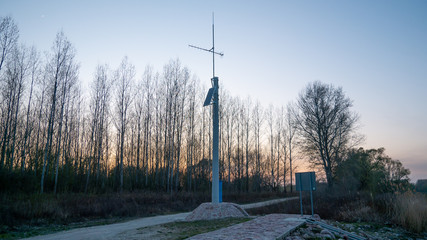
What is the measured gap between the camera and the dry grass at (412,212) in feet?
33.4

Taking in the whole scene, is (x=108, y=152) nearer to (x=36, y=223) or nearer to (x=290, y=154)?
(x=36, y=223)

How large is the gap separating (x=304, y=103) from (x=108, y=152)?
26.3m

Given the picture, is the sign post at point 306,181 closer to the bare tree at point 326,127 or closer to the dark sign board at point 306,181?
the dark sign board at point 306,181

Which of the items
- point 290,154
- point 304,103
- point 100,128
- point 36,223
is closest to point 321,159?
point 304,103

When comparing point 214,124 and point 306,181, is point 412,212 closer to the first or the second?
point 306,181

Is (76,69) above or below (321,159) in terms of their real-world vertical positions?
above

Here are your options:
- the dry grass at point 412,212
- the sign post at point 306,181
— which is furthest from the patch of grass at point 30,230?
the dry grass at point 412,212

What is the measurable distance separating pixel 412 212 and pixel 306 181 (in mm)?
4282

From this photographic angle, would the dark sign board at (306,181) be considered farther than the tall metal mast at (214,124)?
No

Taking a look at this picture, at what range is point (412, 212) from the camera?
10.6m

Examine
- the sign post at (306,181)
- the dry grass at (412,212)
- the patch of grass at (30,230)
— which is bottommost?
the patch of grass at (30,230)

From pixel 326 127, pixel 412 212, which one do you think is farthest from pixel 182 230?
pixel 326 127

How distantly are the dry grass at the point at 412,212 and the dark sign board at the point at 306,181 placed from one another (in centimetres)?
385

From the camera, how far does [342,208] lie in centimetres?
1468
